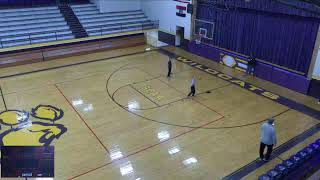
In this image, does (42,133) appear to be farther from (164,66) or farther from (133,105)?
(164,66)

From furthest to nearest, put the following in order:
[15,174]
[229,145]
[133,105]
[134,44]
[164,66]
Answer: [134,44] → [164,66] → [133,105] → [229,145] → [15,174]

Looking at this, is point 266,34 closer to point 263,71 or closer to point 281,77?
point 263,71

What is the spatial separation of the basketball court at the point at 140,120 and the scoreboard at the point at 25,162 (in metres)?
2.58

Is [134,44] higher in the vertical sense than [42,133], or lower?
higher

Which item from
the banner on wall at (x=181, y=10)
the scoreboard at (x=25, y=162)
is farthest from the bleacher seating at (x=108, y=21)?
the scoreboard at (x=25, y=162)

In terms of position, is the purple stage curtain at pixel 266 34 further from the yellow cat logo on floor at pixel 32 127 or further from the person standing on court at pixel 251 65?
the yellow cat logo on floor at pixel 32 127

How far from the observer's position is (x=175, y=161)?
9.89 metres

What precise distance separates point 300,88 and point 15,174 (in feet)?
48.2

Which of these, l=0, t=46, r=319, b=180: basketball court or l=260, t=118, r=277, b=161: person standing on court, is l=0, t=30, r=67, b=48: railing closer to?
l=0, t=46, r=319, b=180: basketball court

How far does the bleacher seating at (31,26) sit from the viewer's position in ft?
67.6

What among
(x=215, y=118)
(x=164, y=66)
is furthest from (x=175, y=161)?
(x=164, y=66)

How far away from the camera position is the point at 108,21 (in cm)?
2541

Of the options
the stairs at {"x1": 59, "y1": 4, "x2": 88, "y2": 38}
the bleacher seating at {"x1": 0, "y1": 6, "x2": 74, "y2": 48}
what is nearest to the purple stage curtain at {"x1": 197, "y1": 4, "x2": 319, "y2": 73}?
the stairs at {"x1": 59, "y1": 4, "x2": 88, "y2": 38}

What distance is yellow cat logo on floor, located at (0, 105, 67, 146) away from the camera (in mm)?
10914
